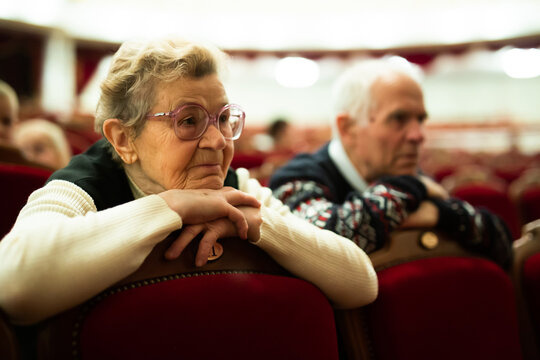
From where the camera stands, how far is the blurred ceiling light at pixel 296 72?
8.10m

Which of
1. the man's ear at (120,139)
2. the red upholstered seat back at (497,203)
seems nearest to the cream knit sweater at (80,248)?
the man's ear at (120,139)

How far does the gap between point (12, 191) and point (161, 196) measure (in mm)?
521

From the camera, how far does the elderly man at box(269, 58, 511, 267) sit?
2.56 feet

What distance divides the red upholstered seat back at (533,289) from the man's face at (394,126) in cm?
32

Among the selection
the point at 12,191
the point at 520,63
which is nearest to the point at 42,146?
the point at 12,191

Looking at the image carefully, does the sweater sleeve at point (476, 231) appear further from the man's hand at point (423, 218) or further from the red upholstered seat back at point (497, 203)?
the red upholstered seat back at point (497, 203)

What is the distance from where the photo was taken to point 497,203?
1531mm

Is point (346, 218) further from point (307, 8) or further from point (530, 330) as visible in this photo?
point (307, 8)

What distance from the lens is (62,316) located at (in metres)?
0.44

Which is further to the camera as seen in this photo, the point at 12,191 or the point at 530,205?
the point at 530,205

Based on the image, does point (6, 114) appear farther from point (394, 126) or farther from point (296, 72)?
point (296, 72)

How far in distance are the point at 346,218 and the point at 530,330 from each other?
1.34ft

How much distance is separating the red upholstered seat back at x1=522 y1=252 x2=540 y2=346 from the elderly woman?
0.38 metres

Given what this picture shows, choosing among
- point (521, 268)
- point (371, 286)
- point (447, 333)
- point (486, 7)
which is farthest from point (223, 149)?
point (486, 7)
